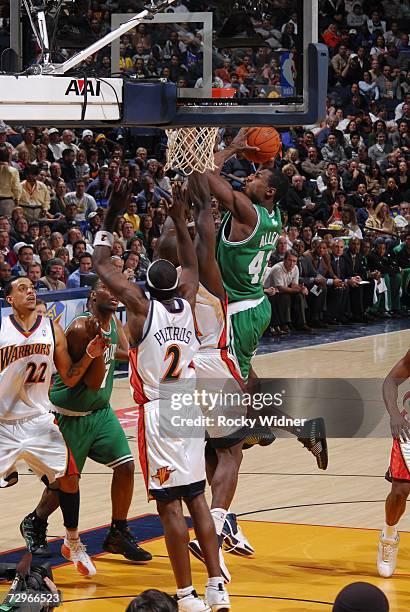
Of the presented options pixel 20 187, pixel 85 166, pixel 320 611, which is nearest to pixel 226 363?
pixel 320 611

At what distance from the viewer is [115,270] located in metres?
6.56

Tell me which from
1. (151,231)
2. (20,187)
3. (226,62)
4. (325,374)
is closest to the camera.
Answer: (226,62)

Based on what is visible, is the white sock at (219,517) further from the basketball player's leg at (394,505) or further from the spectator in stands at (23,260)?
the spectator in stands at (23,260)

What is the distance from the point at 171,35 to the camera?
24.1 feet

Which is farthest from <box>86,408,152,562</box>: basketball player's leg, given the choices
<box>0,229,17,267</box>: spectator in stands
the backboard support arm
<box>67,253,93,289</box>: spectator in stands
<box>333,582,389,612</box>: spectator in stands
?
<box>0,229,17,267</box>: spectator in stands

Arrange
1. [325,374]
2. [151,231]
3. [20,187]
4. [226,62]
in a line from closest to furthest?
[226,62] < [325,374] < [20,187] < [151,231]

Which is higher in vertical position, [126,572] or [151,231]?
[151,231]

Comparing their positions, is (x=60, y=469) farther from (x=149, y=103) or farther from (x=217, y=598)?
(x=149, y=103)

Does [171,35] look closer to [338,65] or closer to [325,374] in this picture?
[325,374]

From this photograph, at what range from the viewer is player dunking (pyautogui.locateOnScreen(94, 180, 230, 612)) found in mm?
6219

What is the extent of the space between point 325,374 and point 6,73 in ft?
27.2

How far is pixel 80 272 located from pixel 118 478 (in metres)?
6.88

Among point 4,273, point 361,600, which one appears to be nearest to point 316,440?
point 361,600

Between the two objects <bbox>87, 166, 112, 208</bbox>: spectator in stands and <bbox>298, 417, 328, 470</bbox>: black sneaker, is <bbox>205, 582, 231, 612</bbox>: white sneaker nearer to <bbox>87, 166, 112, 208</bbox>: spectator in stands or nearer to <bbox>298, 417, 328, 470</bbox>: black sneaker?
<bbox>298, 417, 328, 470</bbox>: black sneaker
